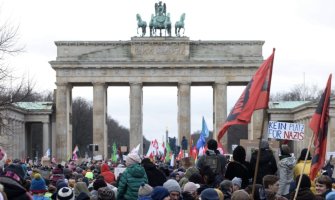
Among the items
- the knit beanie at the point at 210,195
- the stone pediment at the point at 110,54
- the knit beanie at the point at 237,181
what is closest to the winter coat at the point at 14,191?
the knit beanie at the point at 210,195

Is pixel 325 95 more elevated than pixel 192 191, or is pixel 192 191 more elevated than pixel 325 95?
pixel 325 95

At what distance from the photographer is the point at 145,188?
14961 mm

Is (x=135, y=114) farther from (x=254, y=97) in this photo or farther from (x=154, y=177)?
(x=254, y=97)

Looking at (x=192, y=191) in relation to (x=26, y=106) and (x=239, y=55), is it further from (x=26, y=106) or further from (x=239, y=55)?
(x=26, y=106)

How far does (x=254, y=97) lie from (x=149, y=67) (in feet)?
260

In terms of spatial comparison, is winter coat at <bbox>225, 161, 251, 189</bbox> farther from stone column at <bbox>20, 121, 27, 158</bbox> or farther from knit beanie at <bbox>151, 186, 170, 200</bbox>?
stone column at <bbox>20, 121, 27, 158</bbox>

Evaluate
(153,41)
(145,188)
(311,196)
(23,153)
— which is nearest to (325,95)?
(311,196)

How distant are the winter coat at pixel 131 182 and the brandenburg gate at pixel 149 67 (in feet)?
248

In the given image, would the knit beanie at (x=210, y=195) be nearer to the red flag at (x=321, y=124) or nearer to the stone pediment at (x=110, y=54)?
the red flag at (x=321, y=124)

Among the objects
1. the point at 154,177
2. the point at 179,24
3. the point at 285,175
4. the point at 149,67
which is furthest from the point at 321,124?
the point at 179,24

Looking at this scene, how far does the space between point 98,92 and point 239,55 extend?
1477 centimetres

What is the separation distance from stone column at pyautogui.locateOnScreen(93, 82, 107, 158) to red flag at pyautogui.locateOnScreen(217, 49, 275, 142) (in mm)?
79620

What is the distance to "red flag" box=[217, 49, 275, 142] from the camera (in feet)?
45.9

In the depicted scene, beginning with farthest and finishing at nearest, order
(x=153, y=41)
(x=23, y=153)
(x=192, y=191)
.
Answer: (x=23, y=153) → (x=153, y=41) → (x=192, y=191)
